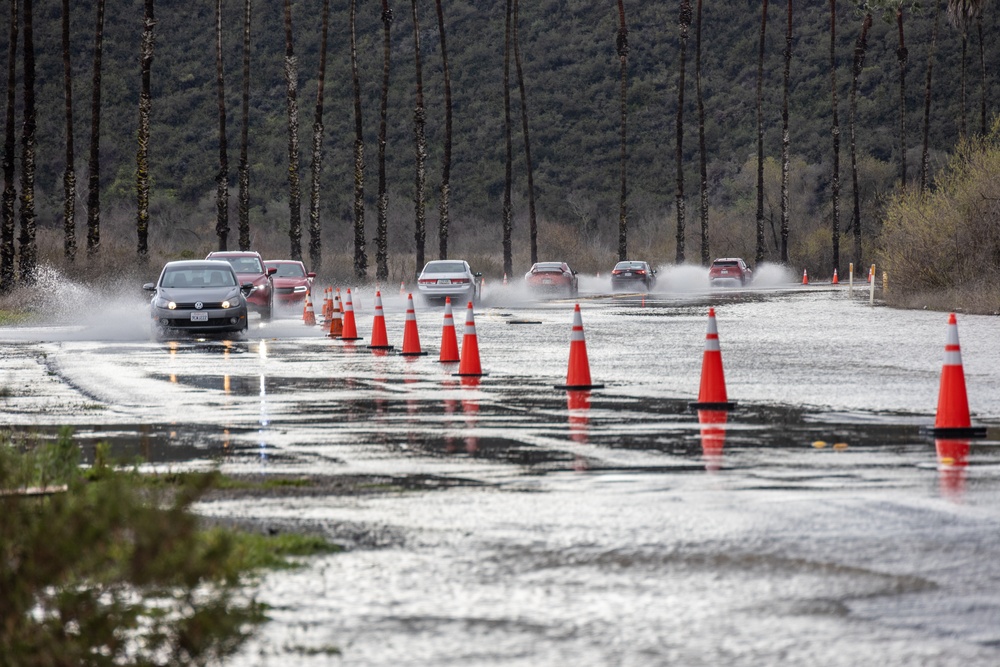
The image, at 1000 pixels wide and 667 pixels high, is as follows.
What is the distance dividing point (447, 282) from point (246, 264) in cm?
1058

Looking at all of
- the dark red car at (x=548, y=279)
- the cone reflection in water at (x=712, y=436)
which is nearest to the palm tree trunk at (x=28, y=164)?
the dark red car at (x=548, y=279)

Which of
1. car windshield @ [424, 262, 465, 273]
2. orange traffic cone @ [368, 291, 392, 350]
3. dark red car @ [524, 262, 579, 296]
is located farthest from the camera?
dark red car @ [524, 262, 579, 296]

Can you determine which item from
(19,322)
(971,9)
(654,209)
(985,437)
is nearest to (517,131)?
(654,209)

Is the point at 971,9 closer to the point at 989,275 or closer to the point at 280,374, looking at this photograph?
the point at 989,275

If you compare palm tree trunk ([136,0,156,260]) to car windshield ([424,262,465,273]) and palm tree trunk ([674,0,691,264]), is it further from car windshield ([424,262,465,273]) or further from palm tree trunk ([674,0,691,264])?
palm tree trunk ([674,0,691,264])

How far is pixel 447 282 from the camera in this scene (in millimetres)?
50875

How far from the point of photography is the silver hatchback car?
5084 centimetres

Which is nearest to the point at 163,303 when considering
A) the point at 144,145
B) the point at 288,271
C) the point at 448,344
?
the point at 448,344

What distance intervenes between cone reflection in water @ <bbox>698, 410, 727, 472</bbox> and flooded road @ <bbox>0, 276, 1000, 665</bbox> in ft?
0.18

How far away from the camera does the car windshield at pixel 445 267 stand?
5143 centimetres

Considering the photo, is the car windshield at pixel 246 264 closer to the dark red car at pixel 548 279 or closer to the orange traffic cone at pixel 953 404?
the dark red car at pixel 548 279

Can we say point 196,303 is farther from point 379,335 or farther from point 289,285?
point 289,285

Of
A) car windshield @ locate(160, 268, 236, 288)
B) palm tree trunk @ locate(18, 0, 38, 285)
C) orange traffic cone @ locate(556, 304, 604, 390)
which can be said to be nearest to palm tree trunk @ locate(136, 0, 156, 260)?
palm tree trunk @ locate(18, 0, 38, 285)

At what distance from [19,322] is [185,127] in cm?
7549
